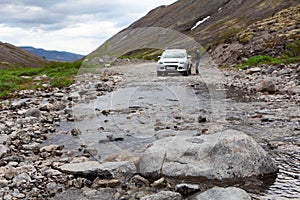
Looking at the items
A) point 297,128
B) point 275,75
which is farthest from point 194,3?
point 297,128

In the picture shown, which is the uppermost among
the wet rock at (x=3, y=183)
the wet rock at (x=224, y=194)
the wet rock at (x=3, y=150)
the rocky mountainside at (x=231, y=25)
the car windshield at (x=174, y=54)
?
the rocky mountainside at (x=231, y=25)

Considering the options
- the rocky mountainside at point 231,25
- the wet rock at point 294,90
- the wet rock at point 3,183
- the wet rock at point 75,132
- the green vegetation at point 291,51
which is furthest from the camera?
the rocky mountainside at point 231,25

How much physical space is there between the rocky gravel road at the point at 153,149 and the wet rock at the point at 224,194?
0.02 meters

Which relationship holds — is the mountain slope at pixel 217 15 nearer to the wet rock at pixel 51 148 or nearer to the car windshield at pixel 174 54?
the car windshield at pixel 174 54

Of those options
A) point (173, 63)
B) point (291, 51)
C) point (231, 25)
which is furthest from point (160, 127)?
point (231, 25)

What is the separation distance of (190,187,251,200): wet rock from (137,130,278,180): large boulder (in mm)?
907

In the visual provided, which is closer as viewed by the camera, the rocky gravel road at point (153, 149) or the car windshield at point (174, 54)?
the rocky gravel road at point (153, 149)

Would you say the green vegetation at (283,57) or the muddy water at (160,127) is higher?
the green vegetation at (283,57)

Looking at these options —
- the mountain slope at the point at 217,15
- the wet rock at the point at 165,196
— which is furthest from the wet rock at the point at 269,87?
the mountain slope at the point at 217,15

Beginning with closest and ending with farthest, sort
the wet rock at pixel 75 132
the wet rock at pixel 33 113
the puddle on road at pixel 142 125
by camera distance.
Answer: the puddle on road at pixel 142 125 < the wet rock at pixel 75 132 < the wet rock at pixel 33 113

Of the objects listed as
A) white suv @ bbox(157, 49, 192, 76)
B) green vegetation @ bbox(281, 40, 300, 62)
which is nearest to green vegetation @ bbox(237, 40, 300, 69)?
green vegetation @ bbox(281, 40, 300, 62)

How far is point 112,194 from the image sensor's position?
233 inches

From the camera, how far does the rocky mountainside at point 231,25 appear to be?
3947cm

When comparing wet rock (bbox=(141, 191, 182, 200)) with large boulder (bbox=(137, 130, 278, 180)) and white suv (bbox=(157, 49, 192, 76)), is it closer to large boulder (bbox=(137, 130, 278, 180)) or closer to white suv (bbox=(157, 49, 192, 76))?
large boulder (bbox=(137, 130, 278, 180))
